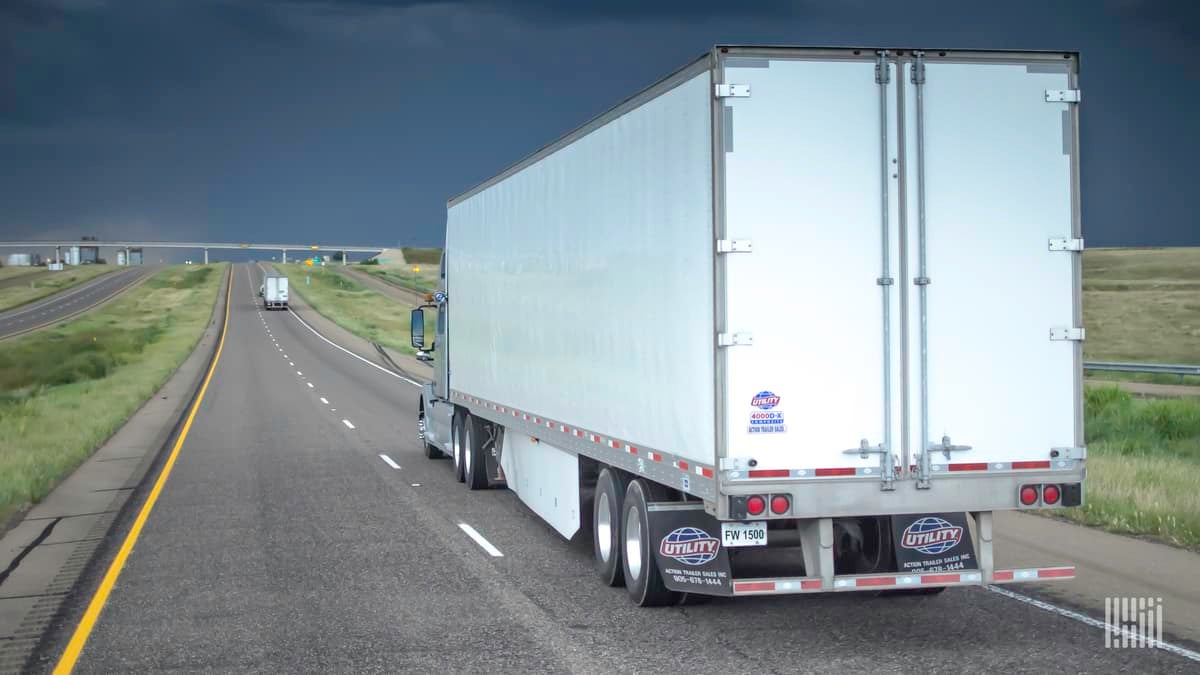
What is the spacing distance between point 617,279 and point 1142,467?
9103 mm

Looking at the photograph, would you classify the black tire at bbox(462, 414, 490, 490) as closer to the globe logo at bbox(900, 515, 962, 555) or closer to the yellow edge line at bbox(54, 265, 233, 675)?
the yellow edge line at bbox(54, 265, 233, 675)

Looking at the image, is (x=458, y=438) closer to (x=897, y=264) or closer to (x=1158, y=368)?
(x=897, y=264)

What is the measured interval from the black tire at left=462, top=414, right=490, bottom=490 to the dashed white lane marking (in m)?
2.62

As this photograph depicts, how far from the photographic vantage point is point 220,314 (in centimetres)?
9481

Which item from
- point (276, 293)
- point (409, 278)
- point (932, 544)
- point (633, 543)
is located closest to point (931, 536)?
point (932, 544)

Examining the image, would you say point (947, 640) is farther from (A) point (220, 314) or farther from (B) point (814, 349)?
(A) point (220, 314)

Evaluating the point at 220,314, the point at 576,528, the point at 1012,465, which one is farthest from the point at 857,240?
the point at 220,314

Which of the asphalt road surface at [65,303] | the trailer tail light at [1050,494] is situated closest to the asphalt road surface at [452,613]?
the trailer tail light at [1050,494]

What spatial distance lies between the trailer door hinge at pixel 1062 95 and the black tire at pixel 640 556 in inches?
158

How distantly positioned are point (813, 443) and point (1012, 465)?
4.78 feet

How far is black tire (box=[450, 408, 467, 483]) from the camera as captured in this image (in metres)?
16.9

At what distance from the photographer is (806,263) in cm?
763

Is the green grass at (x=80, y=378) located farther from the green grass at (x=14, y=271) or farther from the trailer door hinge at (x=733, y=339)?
the green grass at (x=14, y=271)

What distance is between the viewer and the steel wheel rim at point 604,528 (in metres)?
9.98
